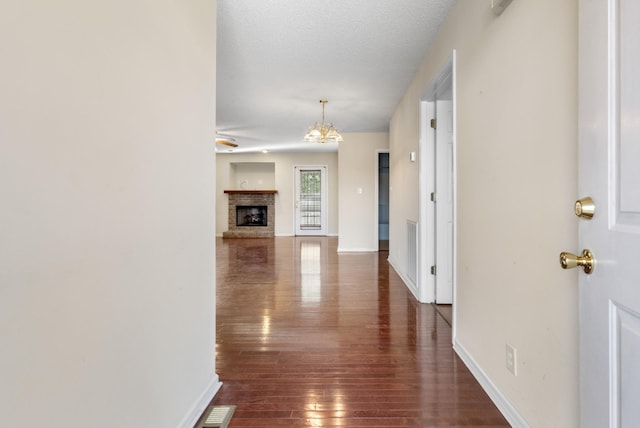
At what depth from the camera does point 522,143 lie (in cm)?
139

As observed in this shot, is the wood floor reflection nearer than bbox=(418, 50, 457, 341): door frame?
Yes

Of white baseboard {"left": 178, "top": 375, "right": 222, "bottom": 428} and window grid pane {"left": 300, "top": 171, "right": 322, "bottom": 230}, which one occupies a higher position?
window grid pane {"left": 300, "top": 171, "right": 322, "bottom": 230}

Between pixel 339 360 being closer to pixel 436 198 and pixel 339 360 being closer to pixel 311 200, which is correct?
pixel 436 198

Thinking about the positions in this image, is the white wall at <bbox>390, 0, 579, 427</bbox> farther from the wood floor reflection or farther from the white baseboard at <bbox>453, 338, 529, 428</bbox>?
the wood floor reflection

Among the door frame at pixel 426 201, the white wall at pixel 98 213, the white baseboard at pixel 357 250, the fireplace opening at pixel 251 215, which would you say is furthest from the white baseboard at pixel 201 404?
the fireplace opening at pixel 251 215

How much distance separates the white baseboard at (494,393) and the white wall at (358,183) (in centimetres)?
424

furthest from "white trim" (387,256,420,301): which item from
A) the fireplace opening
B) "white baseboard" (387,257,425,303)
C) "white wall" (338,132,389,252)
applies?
the fireplace opening

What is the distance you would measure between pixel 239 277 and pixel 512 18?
3.87 m

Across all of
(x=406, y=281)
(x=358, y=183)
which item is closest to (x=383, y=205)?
(x=358, y=183)

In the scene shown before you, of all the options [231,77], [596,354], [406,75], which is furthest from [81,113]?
[406,75]

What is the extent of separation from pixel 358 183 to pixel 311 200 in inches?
127

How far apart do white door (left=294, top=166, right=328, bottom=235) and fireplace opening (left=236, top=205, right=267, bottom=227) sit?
0.98m

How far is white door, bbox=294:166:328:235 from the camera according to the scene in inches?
365

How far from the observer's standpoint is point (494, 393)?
5.33 feet
